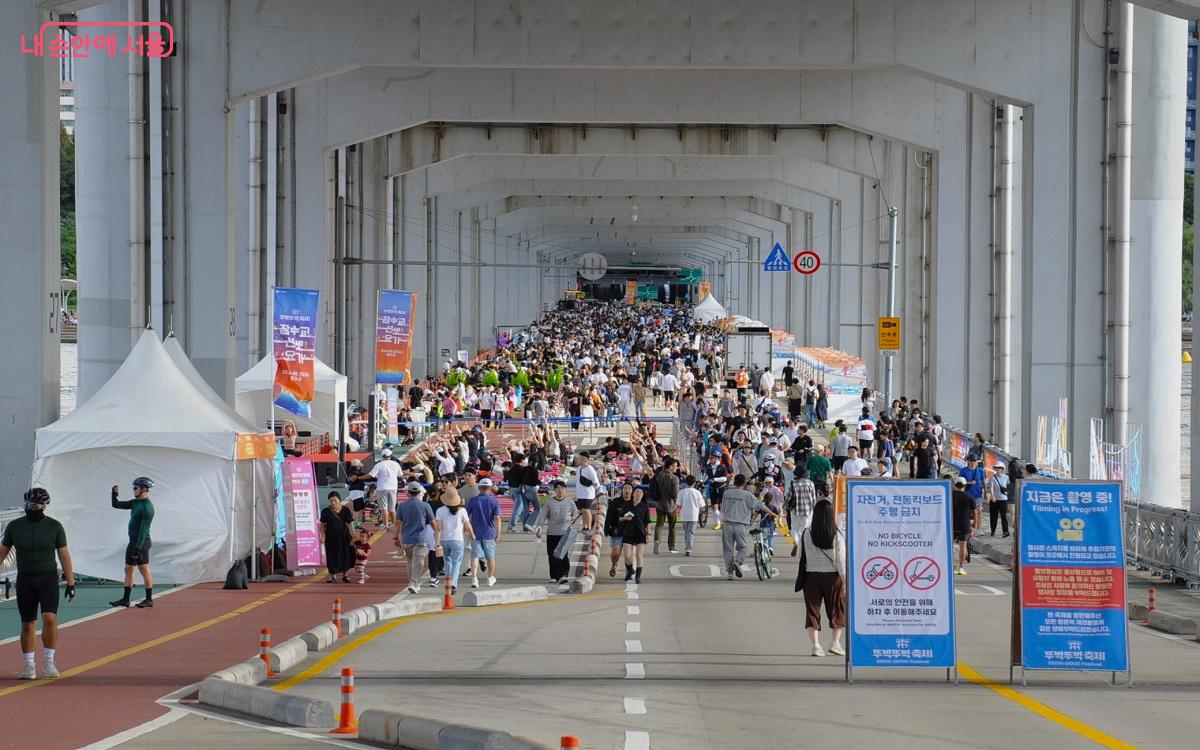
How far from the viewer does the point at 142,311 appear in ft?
106

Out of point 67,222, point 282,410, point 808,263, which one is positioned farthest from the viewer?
point 67,222

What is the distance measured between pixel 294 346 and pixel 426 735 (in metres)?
22.2

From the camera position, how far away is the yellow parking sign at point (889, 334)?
153ft

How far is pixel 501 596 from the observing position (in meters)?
20.9

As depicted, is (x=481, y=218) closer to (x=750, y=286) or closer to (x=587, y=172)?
(x=587, y=172)

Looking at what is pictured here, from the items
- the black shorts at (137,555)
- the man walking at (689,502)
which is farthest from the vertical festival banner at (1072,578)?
the man walking at (689,502)

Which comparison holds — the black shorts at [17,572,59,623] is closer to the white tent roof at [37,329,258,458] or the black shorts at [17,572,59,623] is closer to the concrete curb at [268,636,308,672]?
the concrete curb at [268,636,308,672]

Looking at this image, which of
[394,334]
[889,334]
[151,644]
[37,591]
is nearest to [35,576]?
[37,591]

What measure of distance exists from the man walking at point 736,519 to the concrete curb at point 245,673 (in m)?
10.1

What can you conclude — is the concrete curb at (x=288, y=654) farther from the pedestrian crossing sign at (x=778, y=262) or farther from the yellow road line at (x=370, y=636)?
the pedestrian crossing sign at (x=778, y=262)

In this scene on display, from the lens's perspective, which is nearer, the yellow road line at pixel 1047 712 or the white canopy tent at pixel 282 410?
the yellow road line at pixel 1047 712

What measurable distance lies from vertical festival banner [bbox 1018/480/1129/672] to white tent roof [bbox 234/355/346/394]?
23775 millimetres

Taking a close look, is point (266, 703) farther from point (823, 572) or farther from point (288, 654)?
point (823, 572)

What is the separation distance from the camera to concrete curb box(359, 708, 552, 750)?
9930 millimetres
